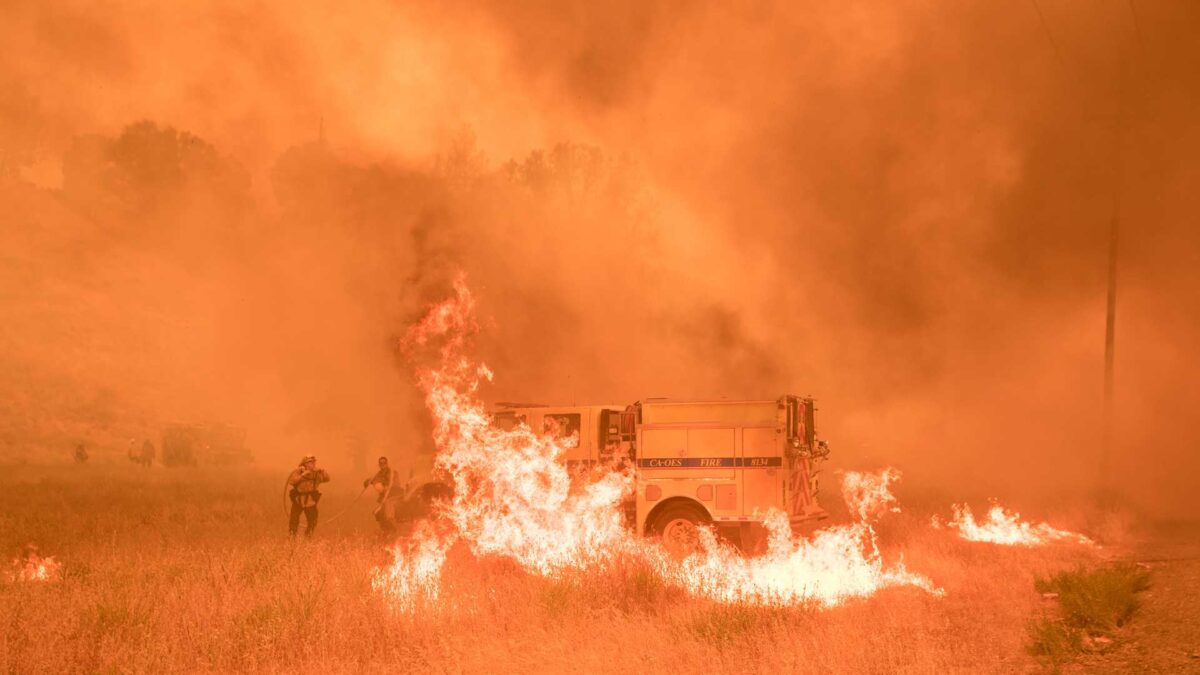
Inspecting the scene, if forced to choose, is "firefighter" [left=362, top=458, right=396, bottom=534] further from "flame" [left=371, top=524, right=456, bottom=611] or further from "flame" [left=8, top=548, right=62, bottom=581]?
"flame" [left=8, top=548, right=62, bottom=581]

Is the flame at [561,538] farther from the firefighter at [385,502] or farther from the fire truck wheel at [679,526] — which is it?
the firefighter at [385,502]

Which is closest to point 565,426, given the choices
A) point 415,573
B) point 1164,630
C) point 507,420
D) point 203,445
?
point 507,420

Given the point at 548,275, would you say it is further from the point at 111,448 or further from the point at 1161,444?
the point at 111,448

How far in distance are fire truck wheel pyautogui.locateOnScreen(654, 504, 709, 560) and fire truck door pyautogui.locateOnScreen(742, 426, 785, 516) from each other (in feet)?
2.61

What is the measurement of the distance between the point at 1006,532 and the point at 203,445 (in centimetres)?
3826

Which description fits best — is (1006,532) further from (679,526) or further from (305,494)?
(305,494)

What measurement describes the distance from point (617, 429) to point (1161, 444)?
21.4 meters

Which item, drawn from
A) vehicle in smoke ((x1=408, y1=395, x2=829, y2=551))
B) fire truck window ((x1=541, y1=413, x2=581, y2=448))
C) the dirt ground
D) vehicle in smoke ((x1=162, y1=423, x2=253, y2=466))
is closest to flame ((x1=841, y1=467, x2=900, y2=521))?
vehicle in smoke ((x1=408, y1=395, x2=829, y2=551))

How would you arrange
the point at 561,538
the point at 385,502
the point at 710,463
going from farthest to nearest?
1. the point at 385,502
2. the point at 710,463
3. the point at 561,538

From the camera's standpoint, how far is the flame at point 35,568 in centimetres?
1218

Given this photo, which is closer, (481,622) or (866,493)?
(481,622)

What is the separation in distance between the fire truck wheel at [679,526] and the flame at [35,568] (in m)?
8.40

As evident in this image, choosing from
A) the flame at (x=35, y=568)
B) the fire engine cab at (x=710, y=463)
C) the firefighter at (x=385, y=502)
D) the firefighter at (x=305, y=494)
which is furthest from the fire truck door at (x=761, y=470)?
the flame at (x=35, y=568)

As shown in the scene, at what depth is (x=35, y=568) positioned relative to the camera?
503 inches
